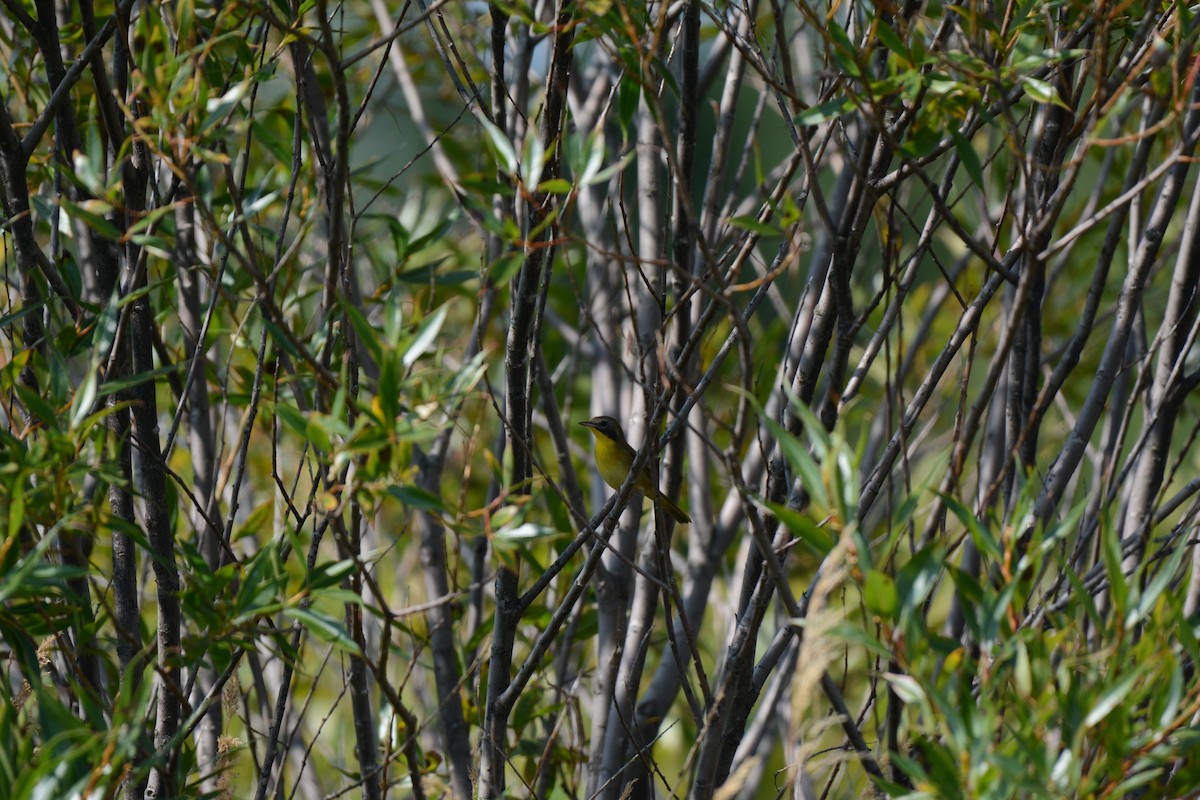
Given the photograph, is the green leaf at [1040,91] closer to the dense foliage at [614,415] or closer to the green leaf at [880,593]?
the dense foliage at [614,415]

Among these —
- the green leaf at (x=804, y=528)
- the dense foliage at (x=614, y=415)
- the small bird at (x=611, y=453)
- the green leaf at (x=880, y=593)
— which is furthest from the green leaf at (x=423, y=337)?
the small bird at (x=611, y=453)

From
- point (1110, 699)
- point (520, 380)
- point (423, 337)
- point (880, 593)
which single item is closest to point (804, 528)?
point (880, 593)

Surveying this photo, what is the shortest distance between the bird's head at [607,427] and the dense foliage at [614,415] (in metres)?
0.06

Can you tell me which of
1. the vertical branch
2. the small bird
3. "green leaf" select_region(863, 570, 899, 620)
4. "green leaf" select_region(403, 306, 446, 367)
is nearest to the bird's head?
the small bird

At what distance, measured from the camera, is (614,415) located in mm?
3193

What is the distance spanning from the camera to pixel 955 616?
7.52 feet

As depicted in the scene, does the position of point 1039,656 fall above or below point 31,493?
below

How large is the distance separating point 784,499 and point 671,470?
2.08 ft

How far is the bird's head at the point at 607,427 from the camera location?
3.21 metres

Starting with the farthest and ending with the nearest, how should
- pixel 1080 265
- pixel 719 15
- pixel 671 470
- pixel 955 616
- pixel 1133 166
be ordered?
pixel 1080 265
pixel 671 470
pixel 955 616
pixel 1133 166
pixel 719 15

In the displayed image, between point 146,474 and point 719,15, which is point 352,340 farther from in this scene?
point 719,15

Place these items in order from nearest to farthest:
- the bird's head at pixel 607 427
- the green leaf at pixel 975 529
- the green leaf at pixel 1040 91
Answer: the green leaf at pixel 975 529
the green leaf at pixel 1040 91
the bird's head at pixel 607 427

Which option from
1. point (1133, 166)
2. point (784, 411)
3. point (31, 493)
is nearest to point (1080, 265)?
point (1133, 166)

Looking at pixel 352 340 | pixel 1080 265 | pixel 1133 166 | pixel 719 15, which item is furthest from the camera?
pixel 1080 265
